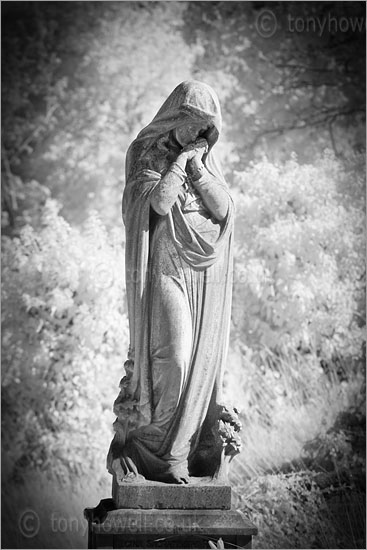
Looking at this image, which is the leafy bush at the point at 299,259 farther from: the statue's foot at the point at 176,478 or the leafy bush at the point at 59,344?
the statue's foot at the point at 176,478

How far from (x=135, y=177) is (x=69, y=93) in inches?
153

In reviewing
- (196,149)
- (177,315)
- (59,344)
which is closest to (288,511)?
(59,344)

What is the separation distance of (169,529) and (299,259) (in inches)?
175

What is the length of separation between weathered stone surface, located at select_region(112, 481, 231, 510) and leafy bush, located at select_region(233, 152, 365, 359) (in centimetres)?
385

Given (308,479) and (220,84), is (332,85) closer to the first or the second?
(220,84)

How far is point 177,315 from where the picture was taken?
5078 mm

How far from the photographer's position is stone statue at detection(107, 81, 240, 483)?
16.7 feet

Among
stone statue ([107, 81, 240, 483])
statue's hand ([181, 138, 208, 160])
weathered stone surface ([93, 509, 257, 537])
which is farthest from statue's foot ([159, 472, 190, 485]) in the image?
statue's hand ([181, 138, 208, 160])

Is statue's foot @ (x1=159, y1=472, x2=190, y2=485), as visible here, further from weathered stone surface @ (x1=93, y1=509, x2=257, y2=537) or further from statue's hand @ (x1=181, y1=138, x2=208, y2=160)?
statue's hand @ (x1=181, y1=138, x2=208, y2=160)

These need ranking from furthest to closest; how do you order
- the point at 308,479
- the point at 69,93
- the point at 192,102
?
the point at 69,93 < the point at 308,479 < the point at 192,102

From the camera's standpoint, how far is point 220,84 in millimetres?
9078

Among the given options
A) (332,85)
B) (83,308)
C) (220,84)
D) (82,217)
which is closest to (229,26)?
(220,84)

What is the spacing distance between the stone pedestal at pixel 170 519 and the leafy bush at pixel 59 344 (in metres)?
3.40

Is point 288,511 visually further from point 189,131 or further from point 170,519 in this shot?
point 189,131
